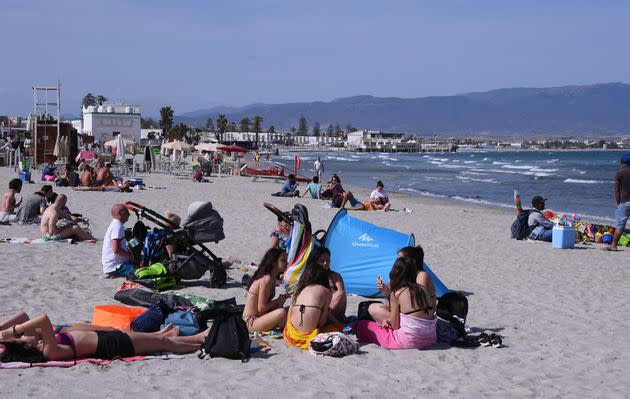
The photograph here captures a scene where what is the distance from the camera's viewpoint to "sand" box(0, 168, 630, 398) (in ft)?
15.6

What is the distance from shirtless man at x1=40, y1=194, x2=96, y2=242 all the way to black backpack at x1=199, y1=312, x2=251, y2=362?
17.3ft

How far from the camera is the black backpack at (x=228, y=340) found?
17.4 feet

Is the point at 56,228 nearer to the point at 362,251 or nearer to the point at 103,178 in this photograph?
the point at 362,251

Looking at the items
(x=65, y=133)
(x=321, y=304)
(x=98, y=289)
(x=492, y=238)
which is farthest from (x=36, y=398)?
(x=65, y=133)

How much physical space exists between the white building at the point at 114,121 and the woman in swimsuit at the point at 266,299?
62128mm

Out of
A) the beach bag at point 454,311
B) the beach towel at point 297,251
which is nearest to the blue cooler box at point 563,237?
the beach towel at point 297,251

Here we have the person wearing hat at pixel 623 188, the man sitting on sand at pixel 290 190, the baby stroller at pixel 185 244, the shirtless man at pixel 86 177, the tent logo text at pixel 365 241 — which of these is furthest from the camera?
the man sitting on sand at pixel 290 190

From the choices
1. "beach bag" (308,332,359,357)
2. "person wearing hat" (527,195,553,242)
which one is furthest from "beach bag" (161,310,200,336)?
"person wearing hat" (527,195,553,242)

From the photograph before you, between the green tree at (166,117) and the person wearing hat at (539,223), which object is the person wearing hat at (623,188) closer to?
the person wearing hat at (539,223)

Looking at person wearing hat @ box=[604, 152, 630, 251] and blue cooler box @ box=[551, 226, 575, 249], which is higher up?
person wearing hat @ box=[604, 152, 630, 251]

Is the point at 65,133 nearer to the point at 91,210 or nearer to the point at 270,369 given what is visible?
the point at 91,210

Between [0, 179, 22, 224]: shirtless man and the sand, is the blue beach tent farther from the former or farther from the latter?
[0, 179, 22, 224]: shirtless man

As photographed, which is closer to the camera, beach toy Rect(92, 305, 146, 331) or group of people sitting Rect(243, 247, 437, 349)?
group of people sitting Rect(243, 247, 437, 349)

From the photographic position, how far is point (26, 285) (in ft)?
24.6
